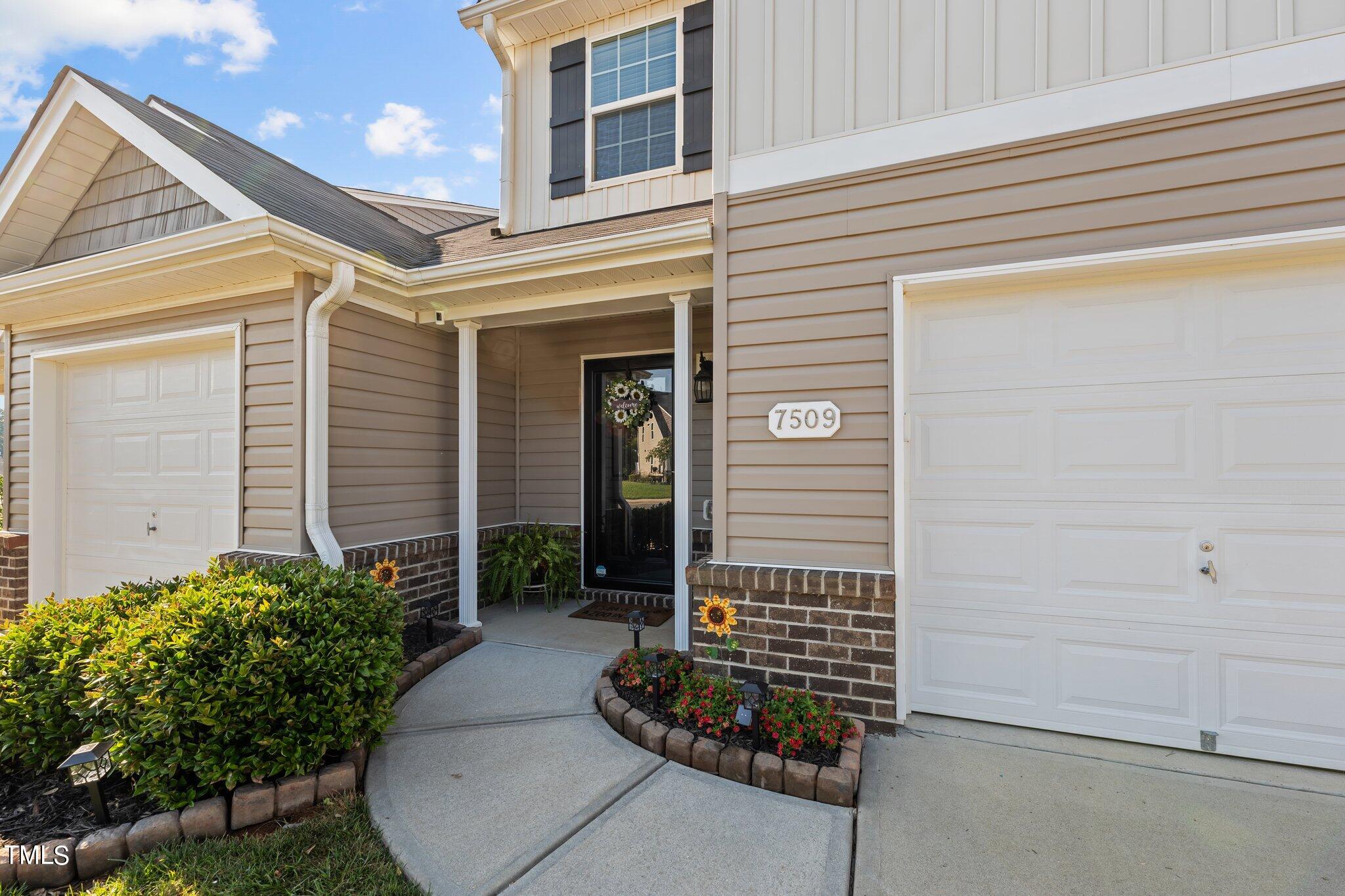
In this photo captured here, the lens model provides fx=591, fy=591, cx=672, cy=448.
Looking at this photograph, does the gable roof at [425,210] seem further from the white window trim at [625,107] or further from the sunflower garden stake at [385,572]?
the sunflower garden stake at [385,572]

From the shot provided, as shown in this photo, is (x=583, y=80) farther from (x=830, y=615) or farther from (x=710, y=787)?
(x=710, y=787)

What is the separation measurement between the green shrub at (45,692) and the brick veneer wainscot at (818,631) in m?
2.69

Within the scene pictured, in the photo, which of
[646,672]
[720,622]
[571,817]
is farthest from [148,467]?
[720,622]

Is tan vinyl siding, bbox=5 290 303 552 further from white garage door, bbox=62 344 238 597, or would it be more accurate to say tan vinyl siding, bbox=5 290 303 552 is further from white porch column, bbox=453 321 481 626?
white porch column, bbox=453 321 481 626

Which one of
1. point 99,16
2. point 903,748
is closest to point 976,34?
point 903,748

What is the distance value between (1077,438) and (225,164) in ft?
18.0

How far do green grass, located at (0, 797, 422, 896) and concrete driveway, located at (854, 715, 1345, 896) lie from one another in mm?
1655

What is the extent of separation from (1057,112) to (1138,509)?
1.91m

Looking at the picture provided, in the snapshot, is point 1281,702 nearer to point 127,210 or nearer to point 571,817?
point 571,817

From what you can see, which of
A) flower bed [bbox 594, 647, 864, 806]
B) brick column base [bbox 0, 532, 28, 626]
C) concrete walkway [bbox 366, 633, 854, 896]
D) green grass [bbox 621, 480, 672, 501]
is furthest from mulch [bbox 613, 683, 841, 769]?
brick column base [bbox 0, 532, 28, 626]

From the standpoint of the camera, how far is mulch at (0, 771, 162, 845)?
2.16 meters

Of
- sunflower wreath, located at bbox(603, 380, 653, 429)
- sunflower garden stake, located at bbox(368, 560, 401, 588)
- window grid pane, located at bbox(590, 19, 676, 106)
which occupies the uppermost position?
window grid pane, located at bbox(590, 19, 676, 106)

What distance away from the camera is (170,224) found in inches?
164

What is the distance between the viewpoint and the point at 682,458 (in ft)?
12.8
